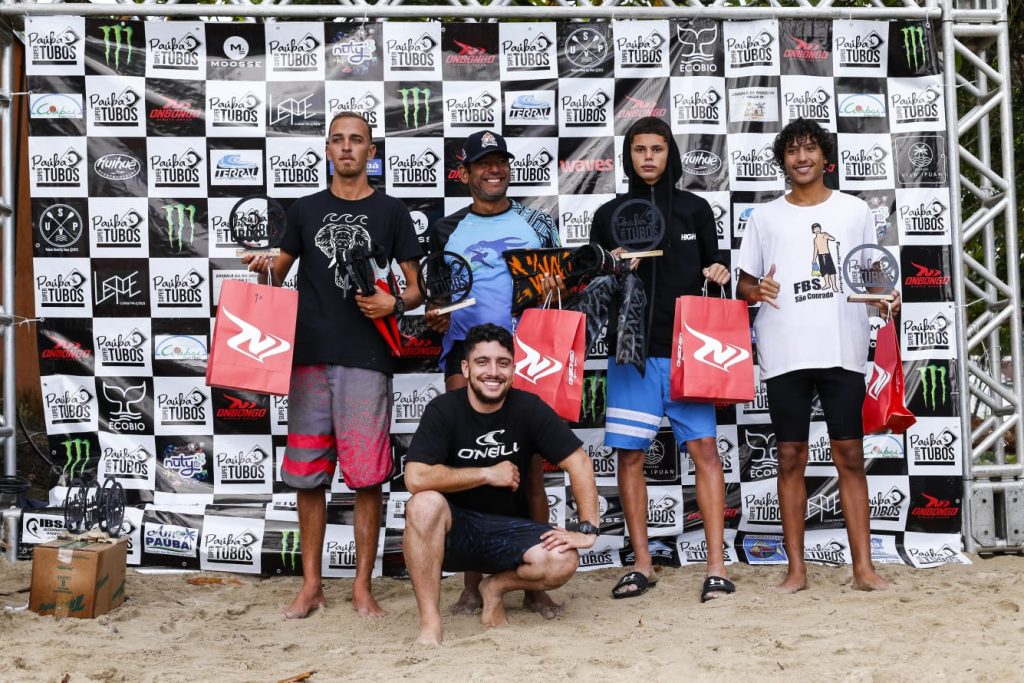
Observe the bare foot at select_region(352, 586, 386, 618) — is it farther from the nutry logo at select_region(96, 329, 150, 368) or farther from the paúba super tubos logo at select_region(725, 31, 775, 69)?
the paúba super tubos logo at select_region(725, 31, 775, 69)

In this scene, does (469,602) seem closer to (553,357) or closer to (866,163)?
(553,357)

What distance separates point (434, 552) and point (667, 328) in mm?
1452

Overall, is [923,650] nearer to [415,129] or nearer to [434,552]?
[434,552]

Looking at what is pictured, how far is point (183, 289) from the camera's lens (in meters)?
5.11

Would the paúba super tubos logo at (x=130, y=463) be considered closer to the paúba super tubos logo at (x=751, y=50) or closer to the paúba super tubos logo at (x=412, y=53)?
the paúba super tubos logo at (x=412, y=53)

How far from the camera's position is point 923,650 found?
10.4 ft

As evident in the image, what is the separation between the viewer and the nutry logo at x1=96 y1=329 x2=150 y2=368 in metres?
5.05

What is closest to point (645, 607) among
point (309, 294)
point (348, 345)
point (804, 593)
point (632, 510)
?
point (632, 510)

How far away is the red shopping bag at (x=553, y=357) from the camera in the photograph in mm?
4074

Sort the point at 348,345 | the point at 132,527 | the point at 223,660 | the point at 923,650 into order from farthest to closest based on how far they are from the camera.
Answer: the point at 132,527 → the point at 348,345 → the point at 223,660 → the point at 923,650

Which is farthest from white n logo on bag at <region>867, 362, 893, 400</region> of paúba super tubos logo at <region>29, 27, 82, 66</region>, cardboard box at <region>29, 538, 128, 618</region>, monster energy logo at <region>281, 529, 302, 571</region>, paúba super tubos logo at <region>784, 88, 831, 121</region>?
paúba super tubos logo at <region>29, 27, 82, 66</region>

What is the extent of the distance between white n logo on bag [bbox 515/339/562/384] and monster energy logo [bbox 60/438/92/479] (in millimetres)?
2419

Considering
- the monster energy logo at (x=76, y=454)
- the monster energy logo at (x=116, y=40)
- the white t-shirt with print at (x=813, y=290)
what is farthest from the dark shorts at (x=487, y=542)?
the monster energy logo at (x=116, y=40)

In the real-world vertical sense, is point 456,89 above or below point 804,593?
above
